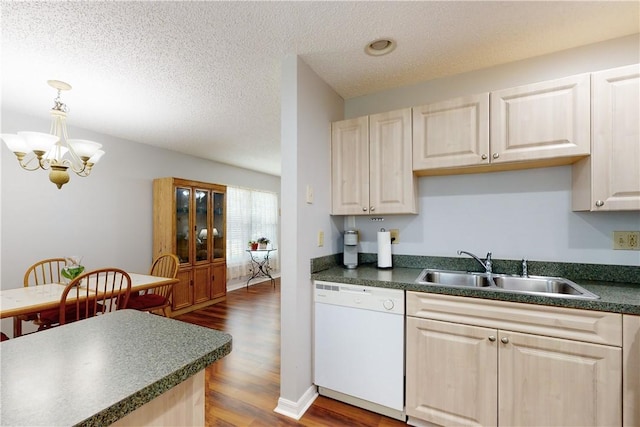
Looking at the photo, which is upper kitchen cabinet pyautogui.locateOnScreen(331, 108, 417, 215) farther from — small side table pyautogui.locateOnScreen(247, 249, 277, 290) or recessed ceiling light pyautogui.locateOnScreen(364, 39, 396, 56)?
small side table pyautogui.locateOnScreen(247, 249, 277, 290)

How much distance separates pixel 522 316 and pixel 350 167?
1.43 metres

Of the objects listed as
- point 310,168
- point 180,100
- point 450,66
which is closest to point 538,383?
point 310,168

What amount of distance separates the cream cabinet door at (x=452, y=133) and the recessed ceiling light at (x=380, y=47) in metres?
0.45

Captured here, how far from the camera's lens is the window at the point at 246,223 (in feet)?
17.5

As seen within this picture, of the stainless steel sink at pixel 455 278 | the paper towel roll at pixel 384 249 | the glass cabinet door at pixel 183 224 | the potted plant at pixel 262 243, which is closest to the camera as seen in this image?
the stainless steel sink at pixel 455 278

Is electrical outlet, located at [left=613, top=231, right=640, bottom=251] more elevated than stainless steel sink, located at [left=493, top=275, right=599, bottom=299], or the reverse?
electrical outlet, located at [left=613, top=231, right=640, bottom=251]

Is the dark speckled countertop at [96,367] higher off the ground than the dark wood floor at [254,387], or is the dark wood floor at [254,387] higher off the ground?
the dark speckled countertop at [96,367]

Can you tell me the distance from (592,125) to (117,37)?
9.18 ft

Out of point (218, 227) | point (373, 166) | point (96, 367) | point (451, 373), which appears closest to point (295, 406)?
point (451, 373)

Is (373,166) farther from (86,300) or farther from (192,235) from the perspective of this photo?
(192,235)

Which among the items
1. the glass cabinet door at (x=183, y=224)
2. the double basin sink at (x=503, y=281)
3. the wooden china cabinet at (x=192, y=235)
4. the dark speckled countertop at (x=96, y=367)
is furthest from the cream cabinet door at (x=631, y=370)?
the glass cabinet door at (x=183, y=224)

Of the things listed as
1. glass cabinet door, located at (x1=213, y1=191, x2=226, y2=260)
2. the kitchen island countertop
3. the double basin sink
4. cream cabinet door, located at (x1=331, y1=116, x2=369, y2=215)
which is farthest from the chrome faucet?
glass cabinet door, located at (x1=213, y1=191, x2=226, y2=260)

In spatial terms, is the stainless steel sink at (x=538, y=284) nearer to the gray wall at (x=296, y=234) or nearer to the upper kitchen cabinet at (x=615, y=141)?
the upper kitchen cabinet at (x=615, y=141)

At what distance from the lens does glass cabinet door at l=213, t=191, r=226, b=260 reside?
4.63m
